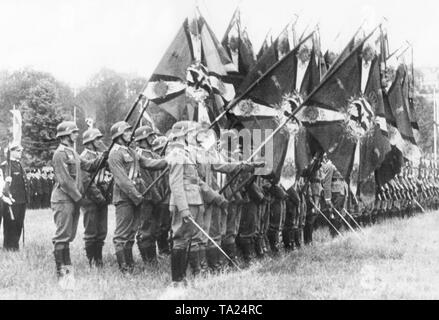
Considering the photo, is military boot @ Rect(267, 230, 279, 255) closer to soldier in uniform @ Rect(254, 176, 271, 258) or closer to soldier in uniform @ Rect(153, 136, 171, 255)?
soldier in uniform @ Rect(254, 176, 271, 258)

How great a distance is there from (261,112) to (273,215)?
1919mm

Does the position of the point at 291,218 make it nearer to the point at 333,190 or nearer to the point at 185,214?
the point at 333,190

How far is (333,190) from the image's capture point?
46.1ft

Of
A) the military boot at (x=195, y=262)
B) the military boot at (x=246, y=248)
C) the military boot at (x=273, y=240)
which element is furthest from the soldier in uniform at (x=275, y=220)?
the military boot at (x=195, y=262)

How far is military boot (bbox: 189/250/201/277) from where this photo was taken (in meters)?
7.83

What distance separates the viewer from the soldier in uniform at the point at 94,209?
29.1ft

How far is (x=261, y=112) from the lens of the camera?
970 cm

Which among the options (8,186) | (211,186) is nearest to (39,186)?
(8,186)

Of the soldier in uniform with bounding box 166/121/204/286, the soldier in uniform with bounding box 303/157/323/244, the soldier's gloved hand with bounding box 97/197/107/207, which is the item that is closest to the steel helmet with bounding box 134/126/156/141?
the soldier's gloved hand with bounding box 97/197/107/207

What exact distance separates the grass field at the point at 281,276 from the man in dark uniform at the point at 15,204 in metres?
0.30

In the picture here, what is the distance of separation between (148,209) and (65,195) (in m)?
1.71
